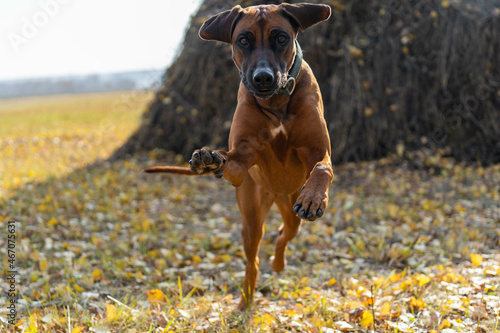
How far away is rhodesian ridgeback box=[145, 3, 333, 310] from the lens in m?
2.30

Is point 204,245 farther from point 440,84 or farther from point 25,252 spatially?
point 440,84

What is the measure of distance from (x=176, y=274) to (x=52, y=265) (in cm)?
103

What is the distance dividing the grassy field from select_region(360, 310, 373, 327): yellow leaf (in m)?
0.01

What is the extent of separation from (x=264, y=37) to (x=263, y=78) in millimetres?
275

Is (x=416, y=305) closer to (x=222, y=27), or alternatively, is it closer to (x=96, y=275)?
(x=222, y=27)

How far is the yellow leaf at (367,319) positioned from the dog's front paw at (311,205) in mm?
890

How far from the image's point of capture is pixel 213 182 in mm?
7191

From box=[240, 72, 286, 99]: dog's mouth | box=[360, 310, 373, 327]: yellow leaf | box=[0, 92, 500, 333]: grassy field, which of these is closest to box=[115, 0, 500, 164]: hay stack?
box=[0, 92, 500, 333]: grassy field

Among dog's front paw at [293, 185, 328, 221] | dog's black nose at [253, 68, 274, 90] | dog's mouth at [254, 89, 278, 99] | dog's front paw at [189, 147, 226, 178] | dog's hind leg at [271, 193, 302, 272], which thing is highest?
dog's black nose at [253, 68, 274, 90]

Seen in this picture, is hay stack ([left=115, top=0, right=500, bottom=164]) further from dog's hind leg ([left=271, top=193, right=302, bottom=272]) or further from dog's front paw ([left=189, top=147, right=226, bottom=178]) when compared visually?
dog's front paw ([left=189, top=147, right=226, bottom=178])

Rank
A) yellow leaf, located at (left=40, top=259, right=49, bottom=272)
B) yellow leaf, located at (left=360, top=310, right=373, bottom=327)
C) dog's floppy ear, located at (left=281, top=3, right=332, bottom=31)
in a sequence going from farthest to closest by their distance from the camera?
yellow leaf, located at (left=40, top=259, right=49, bottom=272)
yellow leaf, located at (left=360, top=310, right=373, bottom=327)
dog's floppy ear, located at (left=281, top=3, right=332, bottom=31)

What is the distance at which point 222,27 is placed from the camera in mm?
2619

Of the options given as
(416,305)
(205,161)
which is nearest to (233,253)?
(416,305)

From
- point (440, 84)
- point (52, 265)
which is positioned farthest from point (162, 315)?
point (440, 84)
